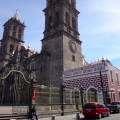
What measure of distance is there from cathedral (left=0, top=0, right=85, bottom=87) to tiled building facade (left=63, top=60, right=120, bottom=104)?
5.00 metres

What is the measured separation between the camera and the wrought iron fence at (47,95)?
48.1ft

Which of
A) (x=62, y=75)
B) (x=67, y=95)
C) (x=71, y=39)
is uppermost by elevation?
(x=71, y=39)

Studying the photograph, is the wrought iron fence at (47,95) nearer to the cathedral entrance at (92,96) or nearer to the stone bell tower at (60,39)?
the cathedral entrance at (92,96)

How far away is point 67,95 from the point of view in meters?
18.2

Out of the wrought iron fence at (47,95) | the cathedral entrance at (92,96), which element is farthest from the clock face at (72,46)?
the wrought iron fence at (47,95)

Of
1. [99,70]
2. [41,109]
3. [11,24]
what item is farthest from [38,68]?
[11,24]

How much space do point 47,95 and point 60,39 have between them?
20747 mm

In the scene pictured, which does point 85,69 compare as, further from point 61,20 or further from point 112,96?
point 61,20

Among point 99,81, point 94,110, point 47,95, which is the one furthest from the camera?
point 99,81

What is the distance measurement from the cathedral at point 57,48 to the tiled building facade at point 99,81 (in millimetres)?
5000

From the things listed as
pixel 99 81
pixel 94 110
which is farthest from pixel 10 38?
pixel 94 110

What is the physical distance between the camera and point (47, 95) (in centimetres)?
1535

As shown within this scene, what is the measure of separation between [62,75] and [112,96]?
11111mm

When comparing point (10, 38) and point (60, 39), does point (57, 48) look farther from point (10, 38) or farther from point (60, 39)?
point (10, 38)
